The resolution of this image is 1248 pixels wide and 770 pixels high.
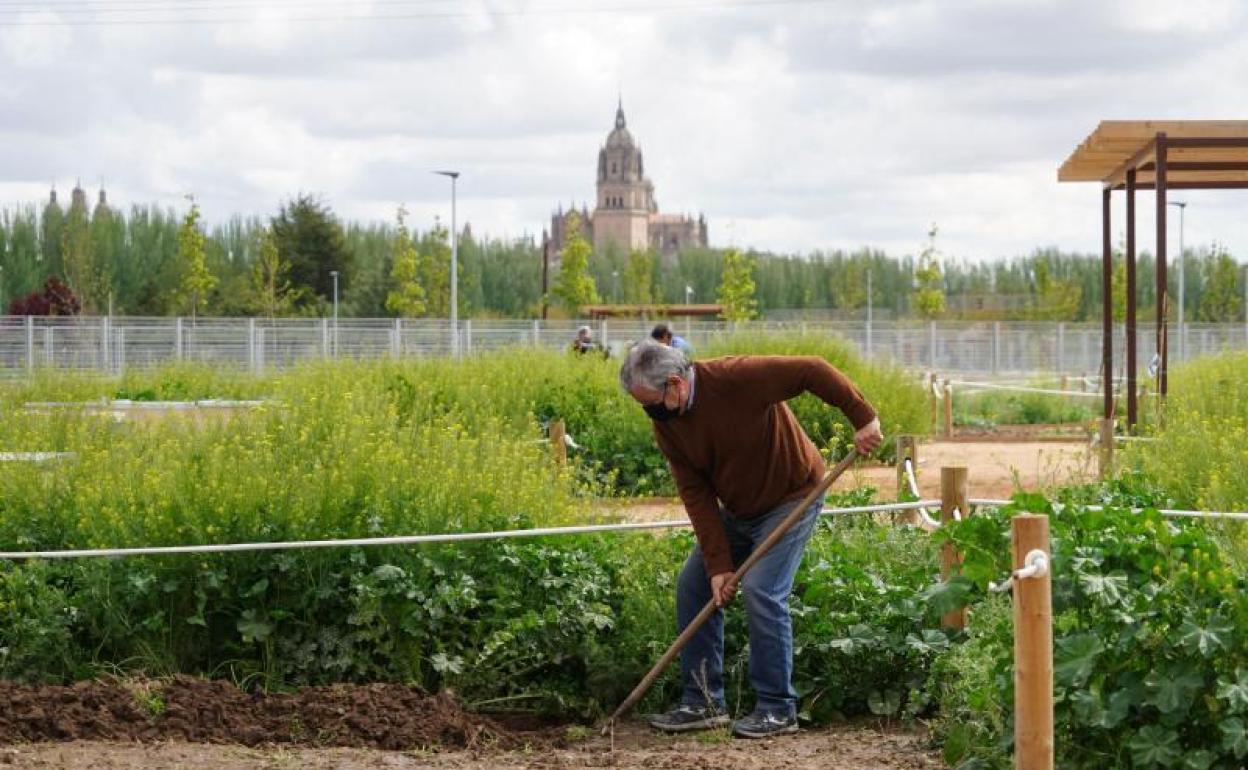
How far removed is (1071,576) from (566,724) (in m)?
2.84

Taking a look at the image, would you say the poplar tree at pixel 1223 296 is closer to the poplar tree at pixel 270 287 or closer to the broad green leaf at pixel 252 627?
the poplar tree at pixel 270 287

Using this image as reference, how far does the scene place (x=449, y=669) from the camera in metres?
7.96

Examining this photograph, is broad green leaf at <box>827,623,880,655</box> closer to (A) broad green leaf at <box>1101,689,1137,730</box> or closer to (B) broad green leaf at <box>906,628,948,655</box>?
(B) broad green leaf at <box>906,628,948,655</box>

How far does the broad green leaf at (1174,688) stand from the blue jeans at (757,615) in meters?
1.92

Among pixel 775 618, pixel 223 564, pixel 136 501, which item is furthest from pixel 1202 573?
pixel 136 501

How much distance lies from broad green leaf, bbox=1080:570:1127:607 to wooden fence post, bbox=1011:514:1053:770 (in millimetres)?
284

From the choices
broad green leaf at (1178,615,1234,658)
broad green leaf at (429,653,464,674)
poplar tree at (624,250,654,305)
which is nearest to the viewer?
broad green leaf at (1178,615,1234,658)

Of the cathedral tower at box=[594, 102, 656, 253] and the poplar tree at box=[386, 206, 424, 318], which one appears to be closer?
the poplar tree at box=[386, 206, 424, 318]

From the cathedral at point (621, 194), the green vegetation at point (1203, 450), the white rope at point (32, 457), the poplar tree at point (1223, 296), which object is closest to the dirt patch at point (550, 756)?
the green vegetation at point (1203, 450)

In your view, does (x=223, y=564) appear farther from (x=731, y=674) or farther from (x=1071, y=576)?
(x=1071, y=576)

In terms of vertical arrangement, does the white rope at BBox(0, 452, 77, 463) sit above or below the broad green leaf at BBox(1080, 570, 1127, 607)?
above

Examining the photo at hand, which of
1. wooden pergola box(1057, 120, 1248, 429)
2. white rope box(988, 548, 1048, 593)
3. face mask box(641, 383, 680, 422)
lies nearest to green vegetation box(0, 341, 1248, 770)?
white rope box(988, 548, 1048, 593)

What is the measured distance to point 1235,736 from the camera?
214 inches

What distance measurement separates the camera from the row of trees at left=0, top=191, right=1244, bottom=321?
6284 cm
